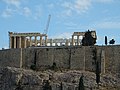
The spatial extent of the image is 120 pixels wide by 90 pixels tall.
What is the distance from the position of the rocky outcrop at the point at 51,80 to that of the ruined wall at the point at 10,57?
2.35 meters

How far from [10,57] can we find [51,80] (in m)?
8.97

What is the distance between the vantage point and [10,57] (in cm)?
7538

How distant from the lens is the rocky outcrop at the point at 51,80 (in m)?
67.9

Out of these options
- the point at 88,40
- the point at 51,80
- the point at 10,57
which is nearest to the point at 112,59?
the point at 88,40

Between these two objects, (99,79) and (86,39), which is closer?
(99,79)

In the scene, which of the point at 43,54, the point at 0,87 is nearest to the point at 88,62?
the point at 43,54

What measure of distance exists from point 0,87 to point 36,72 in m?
5.51

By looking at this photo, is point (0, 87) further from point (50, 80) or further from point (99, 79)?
point (99, 79)

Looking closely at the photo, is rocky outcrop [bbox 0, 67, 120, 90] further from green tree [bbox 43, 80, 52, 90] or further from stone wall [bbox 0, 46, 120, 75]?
stone wall [bbox 0, 46, 120, 75]

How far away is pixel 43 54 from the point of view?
73.7 m

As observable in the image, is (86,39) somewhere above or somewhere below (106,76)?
above

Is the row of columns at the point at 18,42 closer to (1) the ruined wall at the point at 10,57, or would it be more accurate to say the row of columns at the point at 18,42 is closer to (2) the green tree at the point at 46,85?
(1) the ruined wall at the point at 10,57

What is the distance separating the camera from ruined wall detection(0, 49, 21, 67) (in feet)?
245

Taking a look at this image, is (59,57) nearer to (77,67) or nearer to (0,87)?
(77,67)
